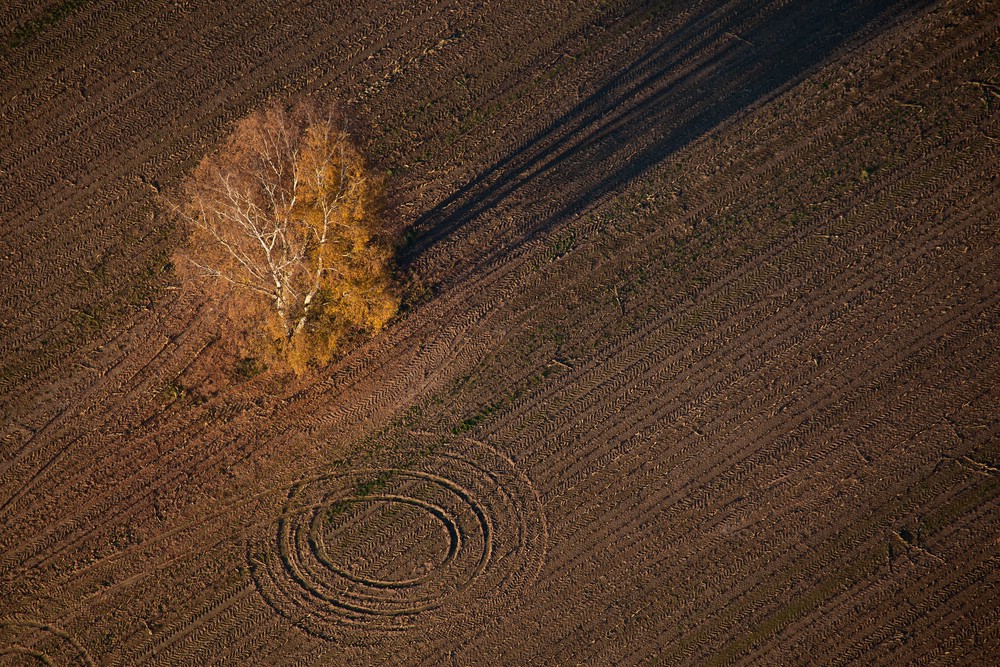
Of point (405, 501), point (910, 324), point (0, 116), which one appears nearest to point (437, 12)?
point (0, 116)

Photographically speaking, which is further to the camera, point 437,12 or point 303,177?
point 437,12

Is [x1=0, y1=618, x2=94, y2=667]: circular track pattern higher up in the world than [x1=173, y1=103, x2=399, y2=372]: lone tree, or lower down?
lower down

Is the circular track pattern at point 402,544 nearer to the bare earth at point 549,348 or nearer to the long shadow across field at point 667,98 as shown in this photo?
the bare earth at point 549,348

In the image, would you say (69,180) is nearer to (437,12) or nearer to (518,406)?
(437,12)

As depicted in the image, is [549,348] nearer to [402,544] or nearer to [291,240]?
[402,544]

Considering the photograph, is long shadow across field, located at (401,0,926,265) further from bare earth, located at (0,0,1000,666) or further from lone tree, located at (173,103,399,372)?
lone tree, located at (173,103,399,372)

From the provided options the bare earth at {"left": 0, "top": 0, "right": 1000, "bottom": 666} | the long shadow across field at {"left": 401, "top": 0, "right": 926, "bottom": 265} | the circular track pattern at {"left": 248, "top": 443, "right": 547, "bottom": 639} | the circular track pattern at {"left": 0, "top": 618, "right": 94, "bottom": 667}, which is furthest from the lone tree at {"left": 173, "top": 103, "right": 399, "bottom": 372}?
the circular track pattern at {"left": 0, "top": 618, "right": 94, "bottom": 667}

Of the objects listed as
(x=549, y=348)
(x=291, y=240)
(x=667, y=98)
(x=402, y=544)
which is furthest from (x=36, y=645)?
(x=667, y=98)
